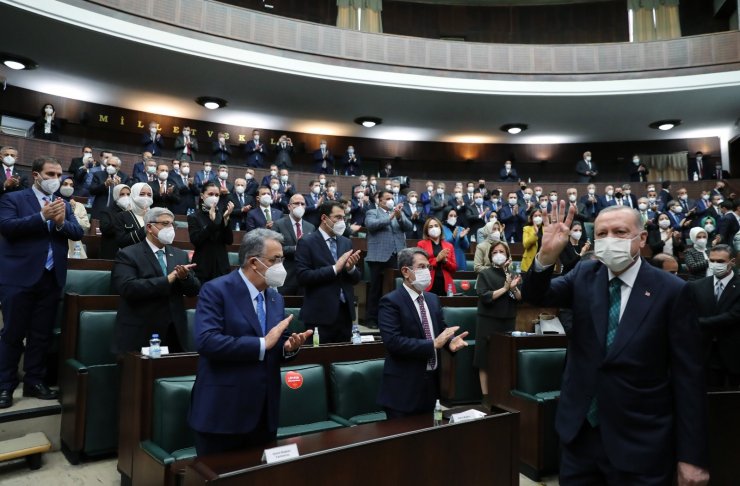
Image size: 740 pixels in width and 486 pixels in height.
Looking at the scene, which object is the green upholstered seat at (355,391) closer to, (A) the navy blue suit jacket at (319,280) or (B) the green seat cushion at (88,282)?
(A) the navy blue suit jacket at (319,280)

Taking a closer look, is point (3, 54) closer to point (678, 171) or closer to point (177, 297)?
point (177, 297)

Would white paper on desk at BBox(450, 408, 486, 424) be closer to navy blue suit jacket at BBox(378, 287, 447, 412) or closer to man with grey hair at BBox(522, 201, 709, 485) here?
navy blue suit jacket at BBox(378, 287, 447, 412)

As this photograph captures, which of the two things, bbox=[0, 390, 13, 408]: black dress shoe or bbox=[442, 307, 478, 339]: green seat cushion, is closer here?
bbox=[0, 390, 13, 408]: black dress shoe

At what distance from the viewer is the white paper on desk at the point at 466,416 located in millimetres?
1688

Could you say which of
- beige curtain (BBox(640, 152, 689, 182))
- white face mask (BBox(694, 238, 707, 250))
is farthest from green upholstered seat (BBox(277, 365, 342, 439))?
beige curtain (BBox(640, 152, 689, 182))

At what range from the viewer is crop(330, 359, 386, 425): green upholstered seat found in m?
2.29

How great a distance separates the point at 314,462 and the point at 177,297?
57.0 inches

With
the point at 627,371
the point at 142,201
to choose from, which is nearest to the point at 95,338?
the point at 142,201

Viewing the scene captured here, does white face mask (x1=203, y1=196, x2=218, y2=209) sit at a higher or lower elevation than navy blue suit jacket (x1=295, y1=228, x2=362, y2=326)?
higher

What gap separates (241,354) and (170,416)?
26.6 inches

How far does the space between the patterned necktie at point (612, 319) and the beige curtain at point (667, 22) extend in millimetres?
10618

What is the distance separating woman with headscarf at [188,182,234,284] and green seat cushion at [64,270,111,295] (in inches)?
24.1

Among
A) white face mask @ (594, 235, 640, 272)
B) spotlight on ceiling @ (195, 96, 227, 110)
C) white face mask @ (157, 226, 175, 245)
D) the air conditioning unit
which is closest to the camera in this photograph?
white face mask @ (594, 235, 640, 272)

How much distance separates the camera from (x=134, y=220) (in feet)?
10.3
